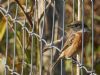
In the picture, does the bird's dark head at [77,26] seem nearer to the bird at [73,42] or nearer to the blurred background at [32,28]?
the bird at [73,42]

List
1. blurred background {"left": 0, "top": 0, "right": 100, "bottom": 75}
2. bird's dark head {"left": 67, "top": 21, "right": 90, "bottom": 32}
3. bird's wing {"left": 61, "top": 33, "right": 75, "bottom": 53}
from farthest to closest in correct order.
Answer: blurred background {"left": 0, "top": 0, "right": 100, "bottom": 75}, bird's wing {"left": 61, "top": 33, "right": 75, "bottom": 53}, bird's dark head {"left": 67, "top": 21, "right": 90, "bottom": 32}

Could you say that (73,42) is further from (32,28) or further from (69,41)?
(32,28)

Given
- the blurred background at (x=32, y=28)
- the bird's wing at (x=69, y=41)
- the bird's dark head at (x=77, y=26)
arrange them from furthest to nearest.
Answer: the blurred background at (x=32, y=28), the bird's wing at (x=69, y=41), the bird's dark head at (x=77, y=26)

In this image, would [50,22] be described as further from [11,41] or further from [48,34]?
[11,41]

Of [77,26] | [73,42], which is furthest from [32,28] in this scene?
[77,26]

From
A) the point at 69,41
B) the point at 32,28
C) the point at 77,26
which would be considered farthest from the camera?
the point at 32,28

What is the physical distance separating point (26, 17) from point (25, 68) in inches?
11.2

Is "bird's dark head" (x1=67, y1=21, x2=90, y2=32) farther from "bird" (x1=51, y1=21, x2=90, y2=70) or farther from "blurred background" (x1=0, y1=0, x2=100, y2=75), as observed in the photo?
"blurred background" (x1=0, y1=0, x2=100, y2=75)

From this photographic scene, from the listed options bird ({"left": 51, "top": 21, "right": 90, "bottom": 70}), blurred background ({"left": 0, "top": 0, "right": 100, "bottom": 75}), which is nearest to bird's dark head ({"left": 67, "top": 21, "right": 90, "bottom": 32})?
bird ({"left": 51, "top": 21, "right": 90, "bottom": 70})

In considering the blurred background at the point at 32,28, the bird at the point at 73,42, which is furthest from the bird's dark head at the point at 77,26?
the blurred background at the point at 32,28

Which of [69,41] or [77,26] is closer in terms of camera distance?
[77,26]

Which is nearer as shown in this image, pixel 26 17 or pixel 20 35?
pixel 26 17

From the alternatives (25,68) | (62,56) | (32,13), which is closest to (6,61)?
(25,68)

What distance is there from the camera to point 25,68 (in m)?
2.28
